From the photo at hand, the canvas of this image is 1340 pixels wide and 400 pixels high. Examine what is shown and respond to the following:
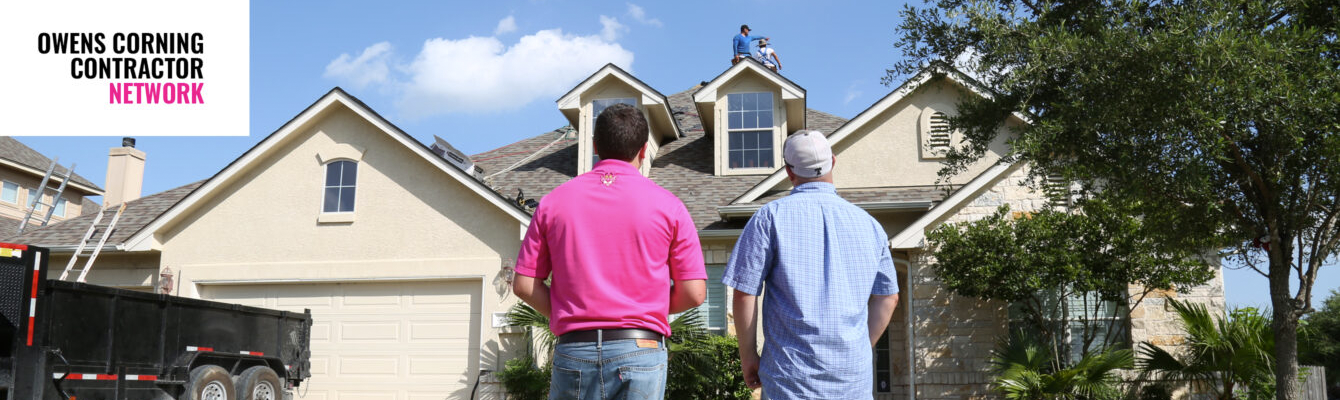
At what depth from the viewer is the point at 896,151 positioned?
15172 mm

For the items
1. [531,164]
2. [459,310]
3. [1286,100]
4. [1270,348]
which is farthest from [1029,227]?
[531,164]

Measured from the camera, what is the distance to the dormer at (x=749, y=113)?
53.3 feet

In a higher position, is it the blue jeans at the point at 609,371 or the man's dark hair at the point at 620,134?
the man's dark hair at the point at 620,134

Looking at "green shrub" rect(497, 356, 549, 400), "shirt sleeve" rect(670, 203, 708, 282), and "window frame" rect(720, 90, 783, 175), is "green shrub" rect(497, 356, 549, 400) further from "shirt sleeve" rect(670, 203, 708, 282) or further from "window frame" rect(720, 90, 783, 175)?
"shirt sleeve" rect(670, 203, 708, 282)

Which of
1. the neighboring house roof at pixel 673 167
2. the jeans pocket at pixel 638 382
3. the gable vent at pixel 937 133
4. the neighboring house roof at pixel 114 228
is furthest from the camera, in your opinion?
the neighboring house roof at pixel 114 228

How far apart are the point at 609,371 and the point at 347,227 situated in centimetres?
1233

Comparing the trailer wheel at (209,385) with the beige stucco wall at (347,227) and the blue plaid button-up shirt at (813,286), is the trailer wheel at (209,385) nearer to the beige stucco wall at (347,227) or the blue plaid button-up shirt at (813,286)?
the beige stucco wall at (347,227)

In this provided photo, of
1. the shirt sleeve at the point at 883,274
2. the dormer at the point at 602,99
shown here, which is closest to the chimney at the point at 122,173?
the dormer at the point at 602,99

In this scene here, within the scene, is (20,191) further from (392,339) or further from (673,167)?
(673,167)

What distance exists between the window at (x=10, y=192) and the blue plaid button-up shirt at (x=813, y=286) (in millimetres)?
42726

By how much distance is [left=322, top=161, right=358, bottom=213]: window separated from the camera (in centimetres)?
1490

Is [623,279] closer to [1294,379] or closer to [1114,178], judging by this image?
[1114,178]

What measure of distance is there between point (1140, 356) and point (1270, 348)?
1518 mm

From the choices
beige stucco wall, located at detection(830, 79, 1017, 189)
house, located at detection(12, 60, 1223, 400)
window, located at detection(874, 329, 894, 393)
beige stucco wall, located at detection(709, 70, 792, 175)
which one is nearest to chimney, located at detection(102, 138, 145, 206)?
house, located at detection(12, 60, 1223, 400)
